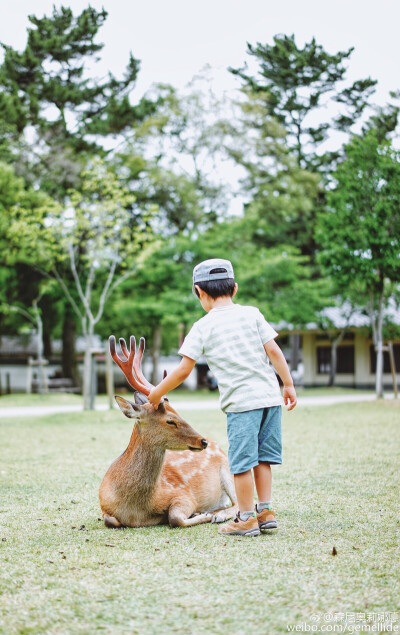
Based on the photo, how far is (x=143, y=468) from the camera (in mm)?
4125

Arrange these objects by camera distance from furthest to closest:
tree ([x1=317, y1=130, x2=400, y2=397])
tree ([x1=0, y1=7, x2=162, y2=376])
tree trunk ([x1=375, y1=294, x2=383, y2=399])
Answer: tree ([x1=0, y1=7, x2=162, y2=376])
tree trunk ([x1=375, y1=294, x2=383, y2=399])
tree ([x1=317, y1=130, x2=400, y2=397])

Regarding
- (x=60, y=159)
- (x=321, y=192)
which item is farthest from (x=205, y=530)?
(x=321, y=192)

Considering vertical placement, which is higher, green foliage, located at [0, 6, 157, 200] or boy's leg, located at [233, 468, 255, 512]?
green foliage, located at [0, 6, 157, 200]

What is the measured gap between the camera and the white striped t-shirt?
3.88 meters

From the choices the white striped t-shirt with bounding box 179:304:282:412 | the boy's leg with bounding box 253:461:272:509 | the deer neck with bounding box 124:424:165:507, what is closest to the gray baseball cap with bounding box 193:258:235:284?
the white striped t-shirt with bounding box 179:304:282:412

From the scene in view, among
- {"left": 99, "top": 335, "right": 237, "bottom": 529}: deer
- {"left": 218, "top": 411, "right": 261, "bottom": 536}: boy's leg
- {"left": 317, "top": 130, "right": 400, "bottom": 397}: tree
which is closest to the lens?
{"left": 218, "top": 411, "right": 261, "bottom": 536}: boy's leg

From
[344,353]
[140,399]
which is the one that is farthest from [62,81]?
[140,399]

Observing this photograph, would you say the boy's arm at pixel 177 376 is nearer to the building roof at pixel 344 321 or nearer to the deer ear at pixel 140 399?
the deer ear at pixel 140 399

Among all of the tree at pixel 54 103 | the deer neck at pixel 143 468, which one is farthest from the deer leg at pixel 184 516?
the tree at pixel 54 103

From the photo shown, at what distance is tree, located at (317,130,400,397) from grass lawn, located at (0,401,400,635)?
9.42m

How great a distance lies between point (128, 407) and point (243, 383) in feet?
2.26

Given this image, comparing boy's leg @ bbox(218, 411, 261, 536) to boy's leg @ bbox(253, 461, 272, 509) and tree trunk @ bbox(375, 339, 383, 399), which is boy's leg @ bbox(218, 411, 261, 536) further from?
tree trunk @ bbox(375, 339, 383, 399)

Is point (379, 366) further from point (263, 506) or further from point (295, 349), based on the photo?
point (263, 506)

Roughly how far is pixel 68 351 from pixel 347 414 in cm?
1586
